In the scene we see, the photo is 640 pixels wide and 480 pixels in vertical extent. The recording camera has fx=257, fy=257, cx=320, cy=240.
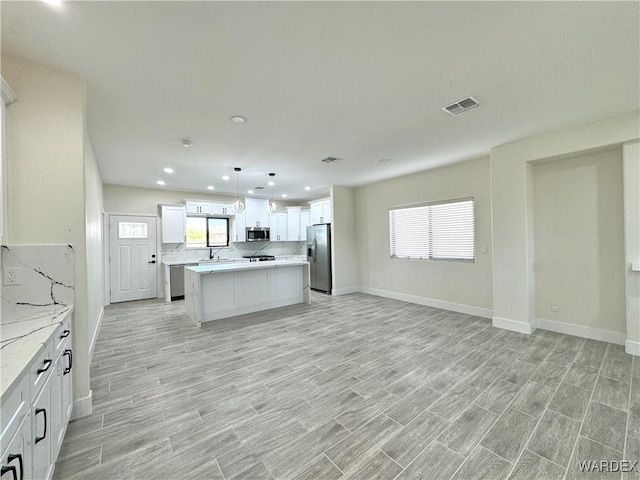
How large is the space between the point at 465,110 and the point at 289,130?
197cm

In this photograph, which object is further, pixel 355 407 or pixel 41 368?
pixel 355 407

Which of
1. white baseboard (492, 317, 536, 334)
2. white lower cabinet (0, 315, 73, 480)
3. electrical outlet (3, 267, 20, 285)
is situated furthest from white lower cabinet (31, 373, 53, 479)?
white baseboard (492, 317, 536, 334)

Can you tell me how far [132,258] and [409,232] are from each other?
6483 mm

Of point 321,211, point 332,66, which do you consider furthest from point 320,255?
point 332,66

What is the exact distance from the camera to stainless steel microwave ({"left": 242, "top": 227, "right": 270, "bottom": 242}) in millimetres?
7546

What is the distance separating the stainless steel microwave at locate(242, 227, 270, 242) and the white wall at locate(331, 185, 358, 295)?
7.65 ft

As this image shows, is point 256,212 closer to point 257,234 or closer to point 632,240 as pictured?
point 257,234

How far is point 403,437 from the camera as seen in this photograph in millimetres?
1837

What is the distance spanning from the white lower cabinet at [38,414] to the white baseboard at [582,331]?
533 centimetres

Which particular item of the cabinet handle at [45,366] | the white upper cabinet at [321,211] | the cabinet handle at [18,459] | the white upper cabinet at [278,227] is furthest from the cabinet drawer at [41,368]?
the white upper cabinet at [278,227]

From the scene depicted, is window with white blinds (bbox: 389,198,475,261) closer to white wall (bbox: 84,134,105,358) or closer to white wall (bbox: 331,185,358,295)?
white wall (bbox: 331,185,358,295)

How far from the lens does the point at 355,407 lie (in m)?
2.17

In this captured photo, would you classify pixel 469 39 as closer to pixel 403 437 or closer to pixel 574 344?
pixel 403 437

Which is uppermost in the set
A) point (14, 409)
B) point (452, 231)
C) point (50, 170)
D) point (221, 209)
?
point (221, 209)
